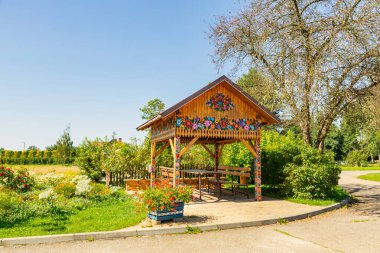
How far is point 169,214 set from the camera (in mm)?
8867

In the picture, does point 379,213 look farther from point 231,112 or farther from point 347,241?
point 231,112

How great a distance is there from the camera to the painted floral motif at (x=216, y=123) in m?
12.7

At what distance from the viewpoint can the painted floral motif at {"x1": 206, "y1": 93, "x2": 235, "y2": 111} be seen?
42.8 ft

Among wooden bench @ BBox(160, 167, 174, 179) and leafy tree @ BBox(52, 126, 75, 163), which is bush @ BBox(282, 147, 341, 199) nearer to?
wooden bench @ BBox(160, 167, 174, 179)

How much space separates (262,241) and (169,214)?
2.68m

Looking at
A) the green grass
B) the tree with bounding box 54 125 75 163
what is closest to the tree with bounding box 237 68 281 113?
the green grass

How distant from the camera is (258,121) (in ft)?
45.3

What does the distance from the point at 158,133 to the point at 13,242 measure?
30.2 ft

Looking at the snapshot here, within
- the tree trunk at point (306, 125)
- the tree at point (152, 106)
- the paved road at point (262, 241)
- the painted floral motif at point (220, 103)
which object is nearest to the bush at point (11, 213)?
the paved road at point (262, 241)

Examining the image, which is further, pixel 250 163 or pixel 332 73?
pixel 250 163

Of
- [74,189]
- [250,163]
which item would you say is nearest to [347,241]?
[74,189]

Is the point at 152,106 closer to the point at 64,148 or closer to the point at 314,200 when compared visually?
the point at 64,148

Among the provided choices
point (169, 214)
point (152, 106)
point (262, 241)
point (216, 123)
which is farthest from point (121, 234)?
point (152, 106)

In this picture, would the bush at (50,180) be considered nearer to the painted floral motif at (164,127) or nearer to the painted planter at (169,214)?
the painted floral motif at (164,127)
